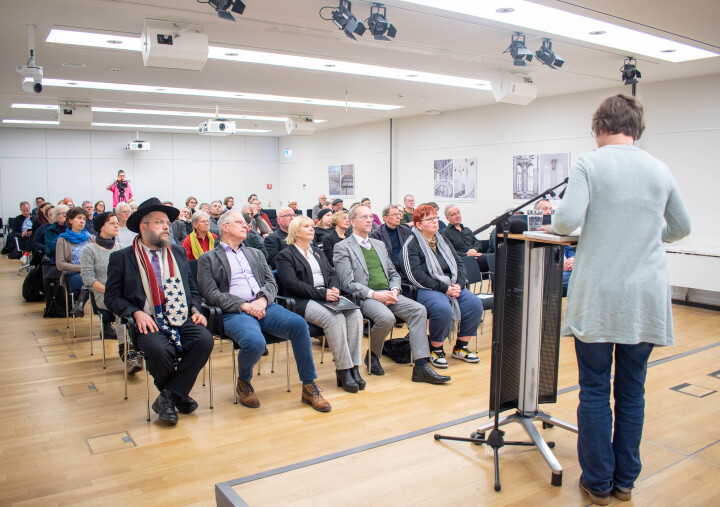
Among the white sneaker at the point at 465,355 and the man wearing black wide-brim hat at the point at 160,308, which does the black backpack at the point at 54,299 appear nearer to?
the man wearing black wide-brim hat at the point at 160,308

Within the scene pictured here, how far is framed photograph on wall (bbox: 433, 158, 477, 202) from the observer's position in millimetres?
11242

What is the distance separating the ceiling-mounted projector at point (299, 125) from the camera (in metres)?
11.7

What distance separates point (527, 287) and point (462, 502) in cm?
108

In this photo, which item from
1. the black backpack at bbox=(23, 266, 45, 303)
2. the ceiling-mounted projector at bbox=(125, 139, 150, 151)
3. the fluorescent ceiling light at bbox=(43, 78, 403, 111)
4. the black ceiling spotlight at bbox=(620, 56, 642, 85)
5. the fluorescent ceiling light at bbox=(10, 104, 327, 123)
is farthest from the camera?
the ceiling-mounted projector at bbox=(125, 139, 150, 151)

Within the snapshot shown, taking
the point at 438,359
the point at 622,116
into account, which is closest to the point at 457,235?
the point at 438,359

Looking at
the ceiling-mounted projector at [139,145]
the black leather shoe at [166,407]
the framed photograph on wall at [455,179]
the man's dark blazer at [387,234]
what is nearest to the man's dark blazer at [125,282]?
the black leather shoe at [166,407]

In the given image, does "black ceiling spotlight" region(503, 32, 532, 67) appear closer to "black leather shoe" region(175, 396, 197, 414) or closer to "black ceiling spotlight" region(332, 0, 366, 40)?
"black ceiling spotlight" region(332, 0, 366, 40)

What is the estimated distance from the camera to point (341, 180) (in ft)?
48.9

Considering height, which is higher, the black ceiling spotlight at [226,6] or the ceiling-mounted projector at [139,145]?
the black ceiling spotlight at [226,6]

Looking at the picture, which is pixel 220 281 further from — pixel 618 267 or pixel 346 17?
pixel 618 267

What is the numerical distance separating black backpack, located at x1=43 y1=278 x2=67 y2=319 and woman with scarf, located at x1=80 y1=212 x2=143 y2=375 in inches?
82.5

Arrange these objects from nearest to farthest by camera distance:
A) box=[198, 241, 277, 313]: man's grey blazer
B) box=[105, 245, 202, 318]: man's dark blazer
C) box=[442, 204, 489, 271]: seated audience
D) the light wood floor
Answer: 1. the light wood floor
2. box=[105, 245, 202, 318]: man's dark blazer
3. box=[198, 241, 277, 313]: man's grey blazer
4. box=[442, 204, 489, 271]: seated audience

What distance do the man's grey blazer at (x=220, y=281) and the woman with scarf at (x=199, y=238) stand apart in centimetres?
153

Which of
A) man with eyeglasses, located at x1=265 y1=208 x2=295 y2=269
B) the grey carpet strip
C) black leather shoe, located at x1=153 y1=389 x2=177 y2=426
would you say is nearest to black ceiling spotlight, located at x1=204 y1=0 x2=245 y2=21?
man with eyeglasses, located at x1=265 y1=208 x2=295 y2=269
